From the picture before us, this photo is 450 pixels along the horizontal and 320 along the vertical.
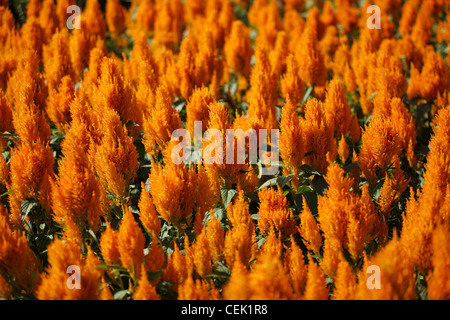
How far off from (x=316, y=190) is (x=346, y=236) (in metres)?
0.76

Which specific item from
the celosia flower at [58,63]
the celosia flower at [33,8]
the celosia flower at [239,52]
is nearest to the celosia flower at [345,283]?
the celosia flower at [58,63]

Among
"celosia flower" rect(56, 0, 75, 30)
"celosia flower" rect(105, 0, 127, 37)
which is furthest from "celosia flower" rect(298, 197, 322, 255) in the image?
"celosia flower" rect(105, 0, 127, 37)

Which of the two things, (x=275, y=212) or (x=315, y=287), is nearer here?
(x=315, y=287)

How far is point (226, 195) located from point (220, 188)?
0.28 ft

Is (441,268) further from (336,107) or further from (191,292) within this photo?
(336,107)

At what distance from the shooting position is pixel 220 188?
9.37 feet

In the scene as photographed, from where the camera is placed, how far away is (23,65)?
3.98 m

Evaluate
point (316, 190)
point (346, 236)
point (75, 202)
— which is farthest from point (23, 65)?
point (346, 236)

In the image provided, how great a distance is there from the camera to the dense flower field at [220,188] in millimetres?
Answer: 2010

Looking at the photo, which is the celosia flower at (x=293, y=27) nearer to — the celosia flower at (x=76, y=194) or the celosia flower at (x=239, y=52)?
the celosia flower at (x=239, y=52)

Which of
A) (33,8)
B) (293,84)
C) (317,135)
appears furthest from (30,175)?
(33,8)
